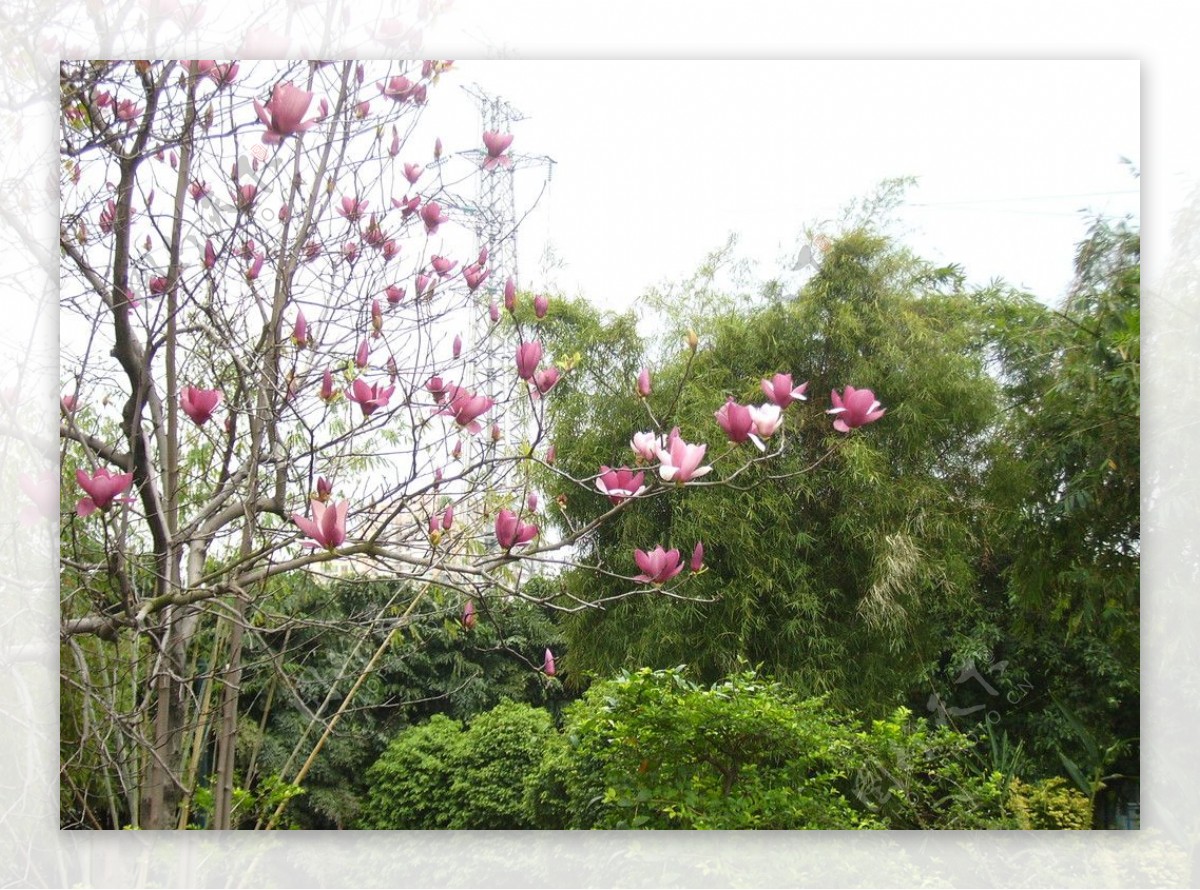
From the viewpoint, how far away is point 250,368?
2.21 meters

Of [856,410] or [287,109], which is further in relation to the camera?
[856,410]

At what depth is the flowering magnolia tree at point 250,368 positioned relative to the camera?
2.40 metres

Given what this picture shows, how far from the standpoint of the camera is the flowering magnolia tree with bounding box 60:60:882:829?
7.88 ft

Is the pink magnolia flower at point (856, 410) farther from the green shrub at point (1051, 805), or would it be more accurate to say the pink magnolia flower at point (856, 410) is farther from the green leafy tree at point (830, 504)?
the green shrub at point (1051, 805)

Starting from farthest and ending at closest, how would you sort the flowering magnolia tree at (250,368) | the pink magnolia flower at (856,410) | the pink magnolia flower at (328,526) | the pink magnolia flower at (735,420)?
the flowering magnolia tree at (250,368), the pink magnolia flower at (856,410), the pink magnolia flower at (735,420), the pink magnolia flower at (328,526)

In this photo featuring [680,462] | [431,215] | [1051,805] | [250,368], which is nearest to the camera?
[680,462]

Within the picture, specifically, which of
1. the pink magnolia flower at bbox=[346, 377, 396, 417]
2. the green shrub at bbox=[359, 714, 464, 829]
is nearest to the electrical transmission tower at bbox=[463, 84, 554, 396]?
the pink magnolia flower at bbox=[346, 377, 396, 417]

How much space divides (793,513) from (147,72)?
1.97m

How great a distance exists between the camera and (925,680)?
3105 millimetres

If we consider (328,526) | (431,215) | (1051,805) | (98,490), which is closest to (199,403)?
(98,490)

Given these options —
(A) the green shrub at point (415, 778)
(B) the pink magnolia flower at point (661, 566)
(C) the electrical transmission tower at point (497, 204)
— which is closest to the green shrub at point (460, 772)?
(A) the green shrub at point (415, 778)

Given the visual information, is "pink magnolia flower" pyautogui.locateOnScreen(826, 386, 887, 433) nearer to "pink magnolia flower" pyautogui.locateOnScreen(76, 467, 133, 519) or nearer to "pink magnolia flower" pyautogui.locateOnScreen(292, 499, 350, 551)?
"pink magnolia flower" pyautogui.locateOnScreen(292, 499, 350, 551)

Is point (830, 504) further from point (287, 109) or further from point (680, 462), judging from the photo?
point (287, 109)

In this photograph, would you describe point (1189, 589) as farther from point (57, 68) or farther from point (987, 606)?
point (57, 68)
